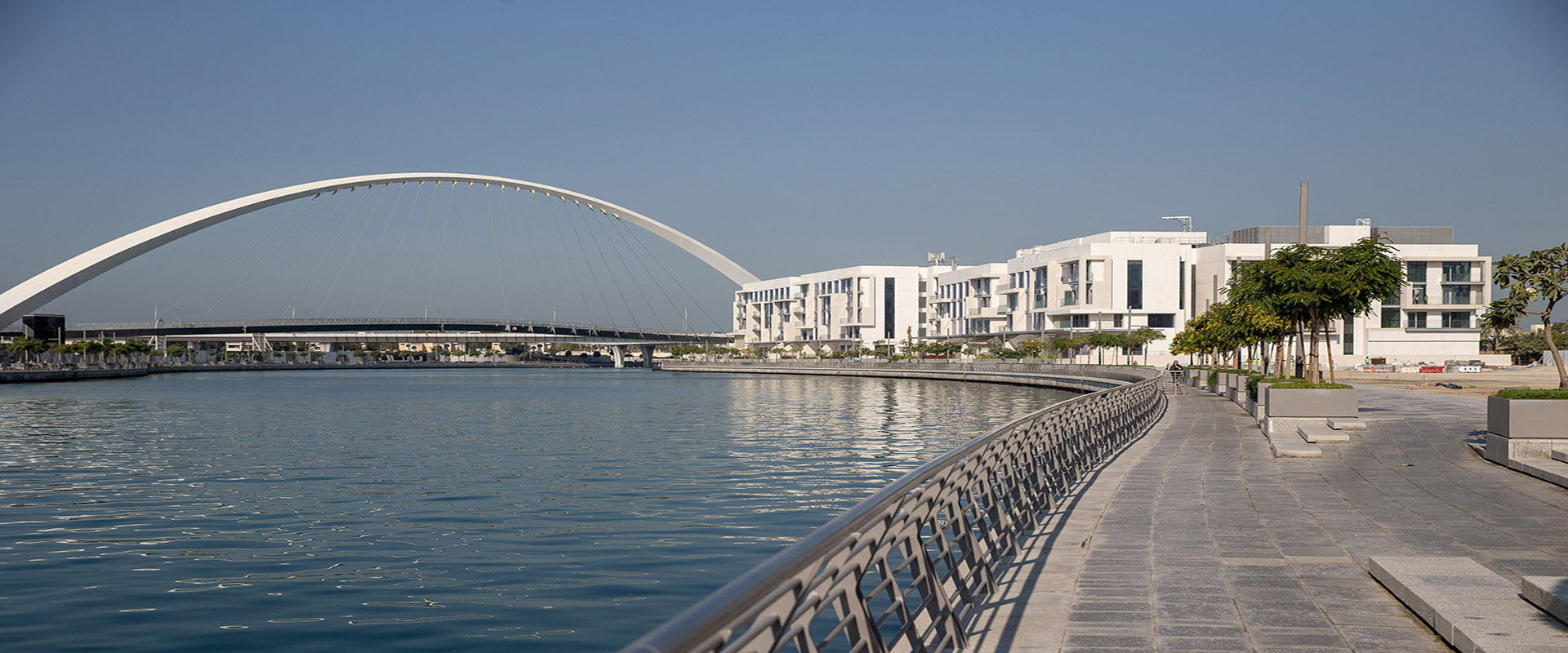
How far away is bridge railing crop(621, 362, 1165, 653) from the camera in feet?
11.3

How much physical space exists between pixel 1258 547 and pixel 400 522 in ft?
45.3

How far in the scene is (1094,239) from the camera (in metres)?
122

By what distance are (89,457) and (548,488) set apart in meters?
15.3

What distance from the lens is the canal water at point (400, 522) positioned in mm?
12156

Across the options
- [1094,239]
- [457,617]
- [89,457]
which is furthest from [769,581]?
[1094,239]

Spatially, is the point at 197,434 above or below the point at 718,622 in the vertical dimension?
below

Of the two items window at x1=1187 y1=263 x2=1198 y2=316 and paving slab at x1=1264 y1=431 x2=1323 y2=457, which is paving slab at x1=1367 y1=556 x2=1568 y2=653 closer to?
paving slab at x1=1264 y1=431 x2=1323 y2=457

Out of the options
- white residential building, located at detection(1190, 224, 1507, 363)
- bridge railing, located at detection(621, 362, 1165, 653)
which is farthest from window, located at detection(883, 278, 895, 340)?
bridge railing, located at detection(621, 362, 1165, 653)

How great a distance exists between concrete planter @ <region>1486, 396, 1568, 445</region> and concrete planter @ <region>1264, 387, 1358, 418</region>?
20.5 feet

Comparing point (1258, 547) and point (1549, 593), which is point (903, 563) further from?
point (1258, 547)

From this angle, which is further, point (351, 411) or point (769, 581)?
point (351, 411)

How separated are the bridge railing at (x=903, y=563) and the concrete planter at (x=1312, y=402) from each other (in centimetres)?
1009

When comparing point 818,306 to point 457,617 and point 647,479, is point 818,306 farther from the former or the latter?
point 457,617

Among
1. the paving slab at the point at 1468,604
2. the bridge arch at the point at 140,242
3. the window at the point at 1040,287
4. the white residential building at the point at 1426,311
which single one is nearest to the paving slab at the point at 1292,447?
the paving slab at the point at 1468,604
